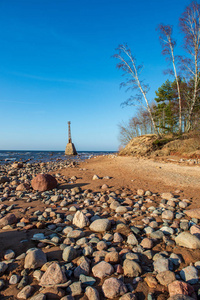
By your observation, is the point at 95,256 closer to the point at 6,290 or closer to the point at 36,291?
the point at 36,291

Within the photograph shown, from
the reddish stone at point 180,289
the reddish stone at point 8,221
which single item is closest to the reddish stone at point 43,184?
the reddish stone at point 8,221

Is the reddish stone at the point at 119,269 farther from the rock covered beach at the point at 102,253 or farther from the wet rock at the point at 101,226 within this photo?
the wet rock at the point at 101,226

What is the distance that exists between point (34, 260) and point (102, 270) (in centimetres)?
72

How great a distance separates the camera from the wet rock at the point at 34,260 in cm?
172

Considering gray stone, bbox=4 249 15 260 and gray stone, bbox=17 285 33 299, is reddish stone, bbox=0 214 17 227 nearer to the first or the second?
gray stone, bbox=4 249 15 260

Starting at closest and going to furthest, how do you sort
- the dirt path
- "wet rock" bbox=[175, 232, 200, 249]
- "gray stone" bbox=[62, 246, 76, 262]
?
"gray stone" bbox=[62, 246, 76, 262] < "wet rock" bbox=[175, 232, 200, 249] < the dirt path

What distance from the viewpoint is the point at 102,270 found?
1653 millimetres

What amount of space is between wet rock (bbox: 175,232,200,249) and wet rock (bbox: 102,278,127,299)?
1.09 metres

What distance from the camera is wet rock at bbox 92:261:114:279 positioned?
1625 mm

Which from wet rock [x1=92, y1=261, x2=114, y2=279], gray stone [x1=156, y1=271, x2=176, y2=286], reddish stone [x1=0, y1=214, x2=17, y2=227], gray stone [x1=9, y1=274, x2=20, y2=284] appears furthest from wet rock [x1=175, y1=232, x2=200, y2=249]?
reddish stone [x1=0, y1=214, x2=17, y2=227]

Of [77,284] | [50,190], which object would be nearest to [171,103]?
[50,190]

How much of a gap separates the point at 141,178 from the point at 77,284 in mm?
5066

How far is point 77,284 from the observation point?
4.84 feet

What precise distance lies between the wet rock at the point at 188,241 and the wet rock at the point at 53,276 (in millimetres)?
1502
